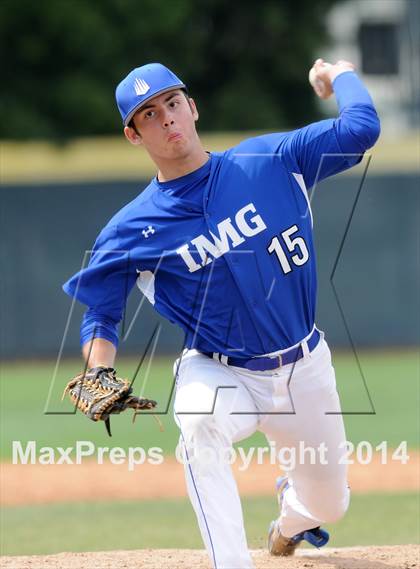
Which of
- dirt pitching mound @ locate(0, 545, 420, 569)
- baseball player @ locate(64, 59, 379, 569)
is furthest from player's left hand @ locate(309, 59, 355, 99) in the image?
dirt pitching mound @ locate(0, 545, 420, 569)

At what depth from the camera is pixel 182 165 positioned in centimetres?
432

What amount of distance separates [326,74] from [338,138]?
41 centimetres

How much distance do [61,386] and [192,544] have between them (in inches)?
271

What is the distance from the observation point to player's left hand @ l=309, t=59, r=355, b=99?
439 cm

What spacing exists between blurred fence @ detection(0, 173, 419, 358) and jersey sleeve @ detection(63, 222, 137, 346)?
10.5 m

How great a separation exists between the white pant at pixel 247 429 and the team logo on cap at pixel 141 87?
1.04 metres

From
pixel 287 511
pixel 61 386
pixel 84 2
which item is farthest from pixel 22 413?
pixel 84 2

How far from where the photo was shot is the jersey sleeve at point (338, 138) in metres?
4.11

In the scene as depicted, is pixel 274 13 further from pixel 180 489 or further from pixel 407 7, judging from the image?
pixel 180 489

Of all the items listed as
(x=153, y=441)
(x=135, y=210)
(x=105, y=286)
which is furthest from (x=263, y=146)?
(x=153, y=441)

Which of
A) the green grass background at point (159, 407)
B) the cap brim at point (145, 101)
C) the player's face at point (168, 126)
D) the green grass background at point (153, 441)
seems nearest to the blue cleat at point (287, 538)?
the green grass background at point (153, 441)

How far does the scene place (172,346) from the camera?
15.3 m

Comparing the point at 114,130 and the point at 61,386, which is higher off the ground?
the point at 114,130

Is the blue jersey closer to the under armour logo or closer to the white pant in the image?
the under armour logo
